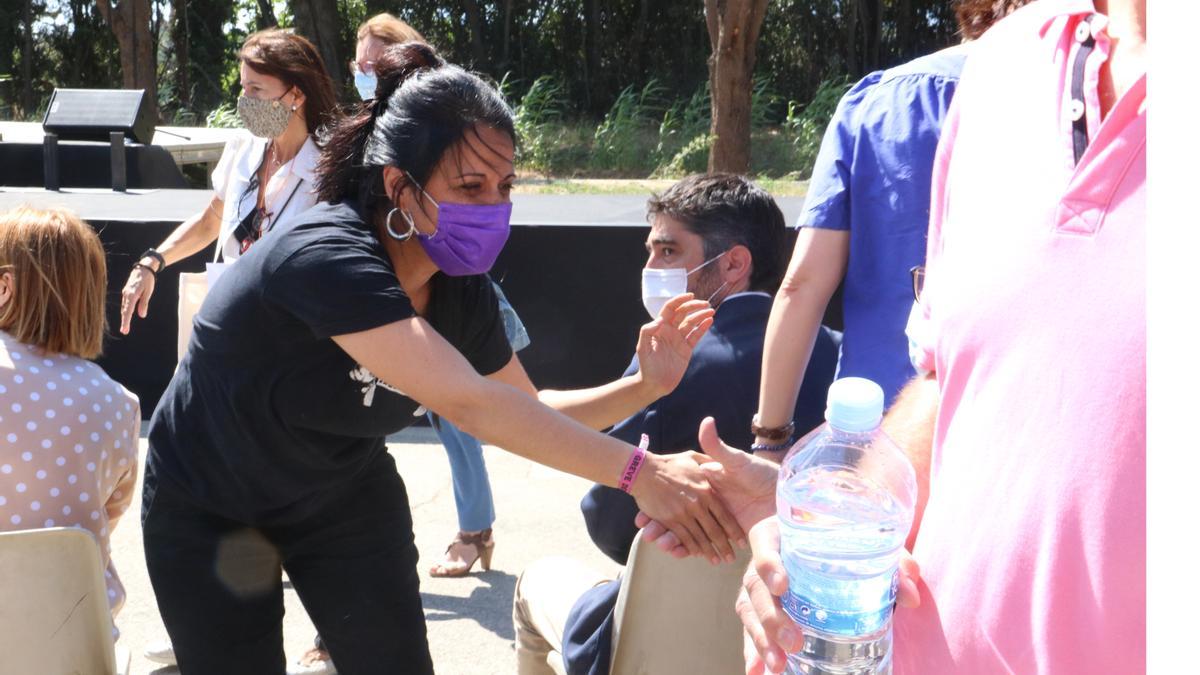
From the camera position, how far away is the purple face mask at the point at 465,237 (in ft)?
7.66

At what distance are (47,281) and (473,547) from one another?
6.76ft

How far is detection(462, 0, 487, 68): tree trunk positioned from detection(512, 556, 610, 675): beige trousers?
23665mm

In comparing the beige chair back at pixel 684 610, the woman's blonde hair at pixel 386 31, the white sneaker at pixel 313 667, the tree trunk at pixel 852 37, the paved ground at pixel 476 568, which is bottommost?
the paved ground at pixel 476 568

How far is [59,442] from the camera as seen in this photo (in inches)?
98.7

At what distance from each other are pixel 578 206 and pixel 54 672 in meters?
5.06

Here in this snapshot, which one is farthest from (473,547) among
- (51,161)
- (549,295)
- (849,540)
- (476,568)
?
(51,161)

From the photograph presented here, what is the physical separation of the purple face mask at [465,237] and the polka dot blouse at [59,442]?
835 mm

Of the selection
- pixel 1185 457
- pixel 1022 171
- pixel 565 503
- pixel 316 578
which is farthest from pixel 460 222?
pixel 565 503

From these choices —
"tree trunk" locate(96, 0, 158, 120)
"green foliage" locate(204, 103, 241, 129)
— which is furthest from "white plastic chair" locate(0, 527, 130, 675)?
"tree trunk" locate(96, 0, 158, 120)

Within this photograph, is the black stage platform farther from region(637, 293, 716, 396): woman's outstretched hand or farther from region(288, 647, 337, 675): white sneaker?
region(637, 293, 716, 396): woman's outstretched hand

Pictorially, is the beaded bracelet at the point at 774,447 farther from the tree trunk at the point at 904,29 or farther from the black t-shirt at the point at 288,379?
the tree trunk at the point at 904,29

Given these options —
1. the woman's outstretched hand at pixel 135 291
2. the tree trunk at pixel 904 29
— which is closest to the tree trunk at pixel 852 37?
the tree trunk at pixel 904 29

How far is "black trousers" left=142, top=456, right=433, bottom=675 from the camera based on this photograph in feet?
7.82

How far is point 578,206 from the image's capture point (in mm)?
6965
